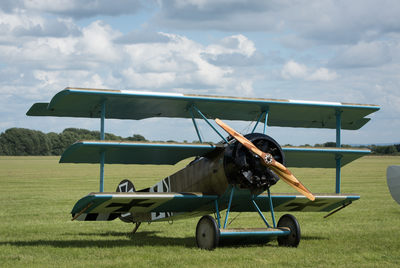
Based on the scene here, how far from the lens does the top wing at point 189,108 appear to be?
10.5 m

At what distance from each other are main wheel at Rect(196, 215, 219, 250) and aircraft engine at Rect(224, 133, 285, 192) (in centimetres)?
85

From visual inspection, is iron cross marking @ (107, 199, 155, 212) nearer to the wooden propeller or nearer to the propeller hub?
the wooden propeller

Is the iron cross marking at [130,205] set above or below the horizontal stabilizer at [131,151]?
below

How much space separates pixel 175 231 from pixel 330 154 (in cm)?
411

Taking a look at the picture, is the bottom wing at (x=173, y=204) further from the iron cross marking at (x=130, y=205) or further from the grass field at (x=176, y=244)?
the grass field at (x=176, y=244)

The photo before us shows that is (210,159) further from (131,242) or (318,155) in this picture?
(318,155)

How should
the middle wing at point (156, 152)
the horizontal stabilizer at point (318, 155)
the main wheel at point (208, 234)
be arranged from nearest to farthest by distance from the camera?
1. the main wheel at point (208, 234)
2. the middle wing at point (156, 152)
3. the horizontal stabilizer at point (318, 155)

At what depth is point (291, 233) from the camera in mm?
10570

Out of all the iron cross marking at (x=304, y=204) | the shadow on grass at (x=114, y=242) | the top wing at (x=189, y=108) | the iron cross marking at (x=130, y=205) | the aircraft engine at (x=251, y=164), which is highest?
the top wing at (x=189, y=108)

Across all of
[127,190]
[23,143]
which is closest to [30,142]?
[23,143]

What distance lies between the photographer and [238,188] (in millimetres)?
10312

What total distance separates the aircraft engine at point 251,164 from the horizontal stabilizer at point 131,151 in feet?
2.17

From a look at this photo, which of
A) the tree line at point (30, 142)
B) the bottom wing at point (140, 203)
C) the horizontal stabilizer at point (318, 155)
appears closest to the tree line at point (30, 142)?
the tree line at point (30, 142)

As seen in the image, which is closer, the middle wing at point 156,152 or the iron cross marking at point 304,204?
the middle wing at point 156,152
